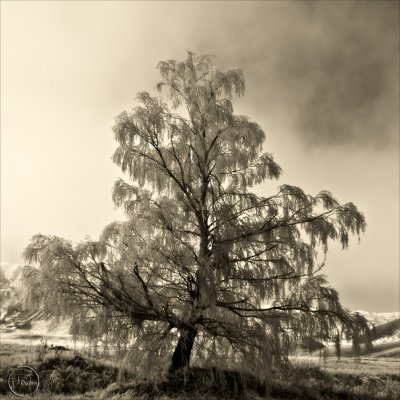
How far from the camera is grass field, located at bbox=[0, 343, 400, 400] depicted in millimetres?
10344

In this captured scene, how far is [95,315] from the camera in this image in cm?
1044

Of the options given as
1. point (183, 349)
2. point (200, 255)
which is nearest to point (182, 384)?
point (183, 349)

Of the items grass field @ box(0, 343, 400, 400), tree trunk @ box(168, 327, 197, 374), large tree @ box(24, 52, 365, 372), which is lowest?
grass field @ box(0, 343, 400, 400)

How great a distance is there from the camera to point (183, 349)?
439 inches

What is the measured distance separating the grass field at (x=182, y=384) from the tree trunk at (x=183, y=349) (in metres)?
0.38

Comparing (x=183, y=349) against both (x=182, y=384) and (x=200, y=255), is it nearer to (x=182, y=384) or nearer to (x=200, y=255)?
(x=182, y=384)

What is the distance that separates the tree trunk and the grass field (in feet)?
1.25

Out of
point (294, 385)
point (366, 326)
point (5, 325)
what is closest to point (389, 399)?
point (294, 385)

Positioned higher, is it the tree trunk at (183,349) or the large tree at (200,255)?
the large tree at (200,255)

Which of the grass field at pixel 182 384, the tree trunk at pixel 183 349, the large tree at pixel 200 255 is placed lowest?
the grass field at pixel 182 384

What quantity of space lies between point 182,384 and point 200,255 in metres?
3.54

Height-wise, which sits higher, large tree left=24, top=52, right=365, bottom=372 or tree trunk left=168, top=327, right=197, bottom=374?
large tree left=24, top=52, right=365, bottom=372

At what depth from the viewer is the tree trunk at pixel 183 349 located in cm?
1035

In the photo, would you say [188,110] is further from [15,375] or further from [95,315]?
[15,375]
